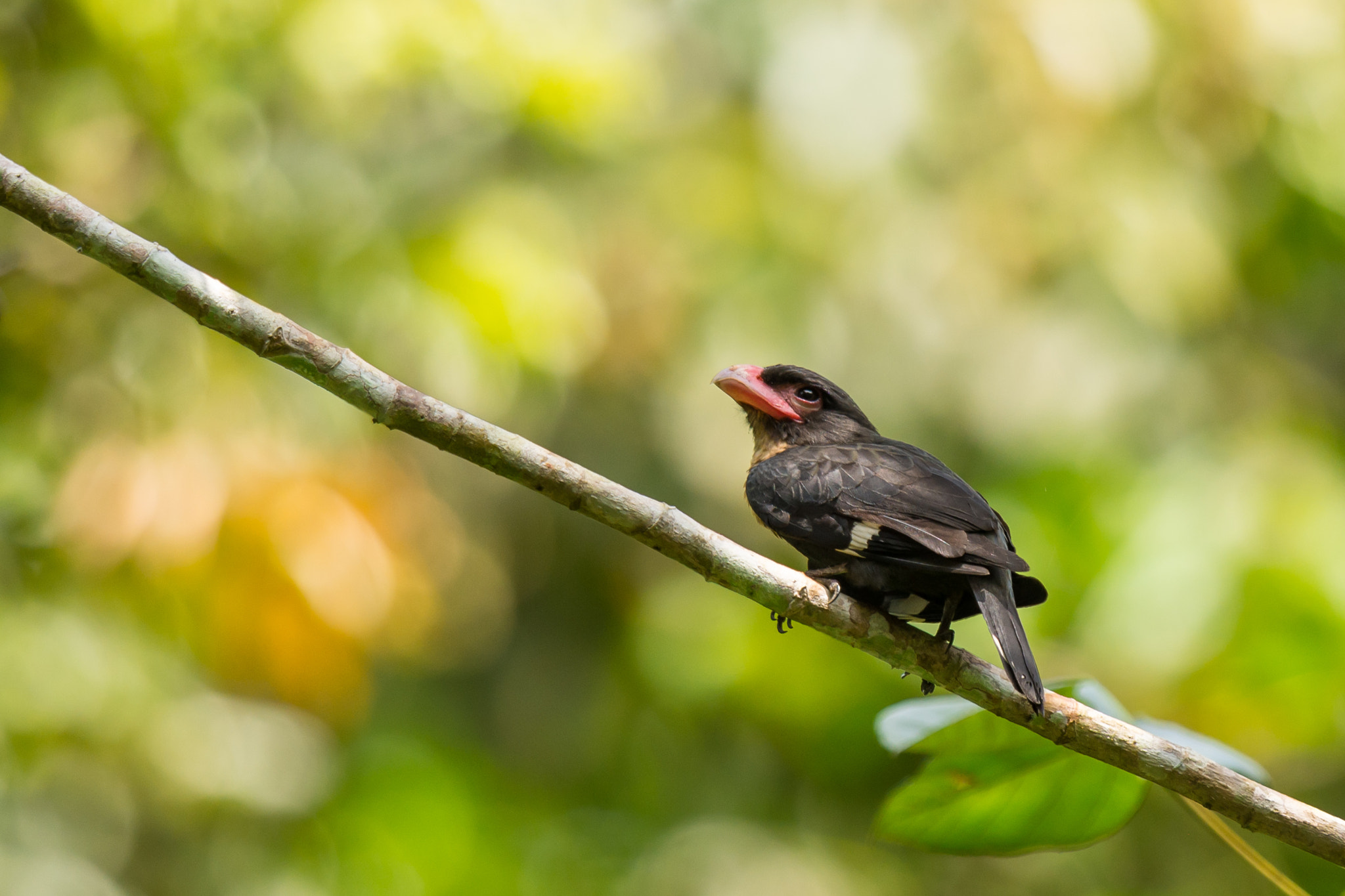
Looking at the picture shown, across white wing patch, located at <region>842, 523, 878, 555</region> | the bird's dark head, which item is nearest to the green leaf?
white wing patch, located at <region>842, 523, 878, 555</region>

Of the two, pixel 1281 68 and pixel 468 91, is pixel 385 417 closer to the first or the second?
pixel 468 91

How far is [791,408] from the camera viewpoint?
367 cm

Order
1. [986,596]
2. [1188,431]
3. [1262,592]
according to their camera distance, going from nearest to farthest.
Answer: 1. [986,596]
2. [1262,592]
3. [1188,431]

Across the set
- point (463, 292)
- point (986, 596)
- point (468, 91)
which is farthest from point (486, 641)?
point (986, 596)

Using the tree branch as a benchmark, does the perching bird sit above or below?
above

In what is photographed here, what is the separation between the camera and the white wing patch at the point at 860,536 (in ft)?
9.30

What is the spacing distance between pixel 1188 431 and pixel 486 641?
451cm

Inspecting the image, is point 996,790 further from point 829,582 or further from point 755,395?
point 755,395

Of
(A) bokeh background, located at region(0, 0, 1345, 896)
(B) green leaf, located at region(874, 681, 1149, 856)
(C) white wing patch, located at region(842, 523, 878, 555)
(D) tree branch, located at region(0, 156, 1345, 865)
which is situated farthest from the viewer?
(A) bokeh background, located at region(0, 0, 1345, 896)

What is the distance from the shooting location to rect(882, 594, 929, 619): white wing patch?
9.36ft

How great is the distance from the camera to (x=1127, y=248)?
6.32 m

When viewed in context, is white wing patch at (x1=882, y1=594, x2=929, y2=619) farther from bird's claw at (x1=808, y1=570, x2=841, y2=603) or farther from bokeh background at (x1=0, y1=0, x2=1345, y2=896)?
bokeh background at (x1=0, y1=0, x2=1345, y2=896)

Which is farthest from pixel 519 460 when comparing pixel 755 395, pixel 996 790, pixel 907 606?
pixel 755 395

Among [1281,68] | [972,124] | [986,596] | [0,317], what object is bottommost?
[986,596]
